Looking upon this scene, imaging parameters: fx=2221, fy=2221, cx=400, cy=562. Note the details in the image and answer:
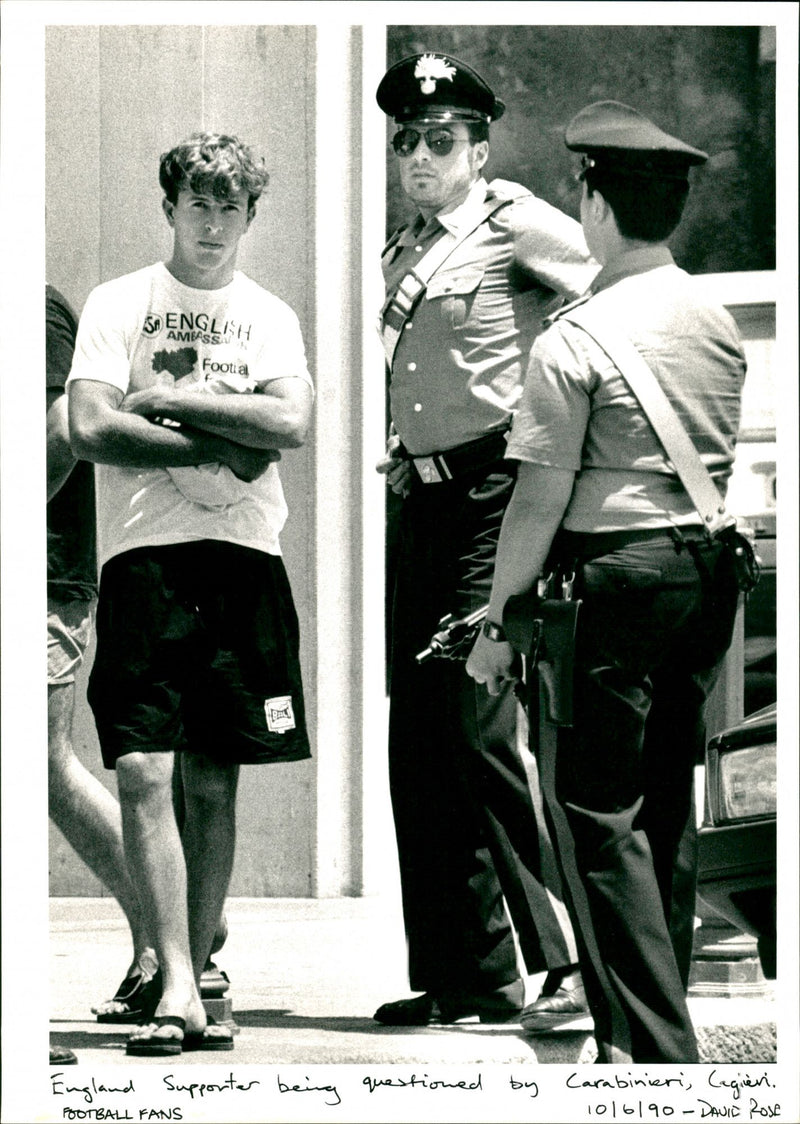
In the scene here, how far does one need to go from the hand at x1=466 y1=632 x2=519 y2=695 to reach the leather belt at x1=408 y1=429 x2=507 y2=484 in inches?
20.9

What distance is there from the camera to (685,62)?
5988 millimetres

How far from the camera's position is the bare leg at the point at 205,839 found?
5.57 meters

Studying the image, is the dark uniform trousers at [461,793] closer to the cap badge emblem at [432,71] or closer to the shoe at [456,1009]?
the shoe at [456,1009]

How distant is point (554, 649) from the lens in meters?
5.02

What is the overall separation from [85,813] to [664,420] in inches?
72.1

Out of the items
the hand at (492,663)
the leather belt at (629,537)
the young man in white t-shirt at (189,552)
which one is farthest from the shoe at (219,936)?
the leather belt at (629,537)

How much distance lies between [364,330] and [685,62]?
121 cm

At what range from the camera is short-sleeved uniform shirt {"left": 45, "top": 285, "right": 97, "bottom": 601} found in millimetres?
5664

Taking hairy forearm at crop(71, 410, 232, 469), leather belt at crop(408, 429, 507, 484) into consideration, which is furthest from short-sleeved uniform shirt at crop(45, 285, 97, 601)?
leather belt at crop(408, 429, 507, 484)

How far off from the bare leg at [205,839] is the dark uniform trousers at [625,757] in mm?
934

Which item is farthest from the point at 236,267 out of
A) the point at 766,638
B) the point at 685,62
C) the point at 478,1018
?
the point at 478,1018

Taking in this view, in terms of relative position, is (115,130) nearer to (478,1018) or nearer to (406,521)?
(406,521)

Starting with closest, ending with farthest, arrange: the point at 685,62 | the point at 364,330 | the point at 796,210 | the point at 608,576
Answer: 1. the point at 608,576
2. the point at 796,210
3. the point at 685,62
4. the point at 364,330

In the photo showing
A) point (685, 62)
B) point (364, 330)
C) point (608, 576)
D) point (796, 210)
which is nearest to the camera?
point (608, 576)
